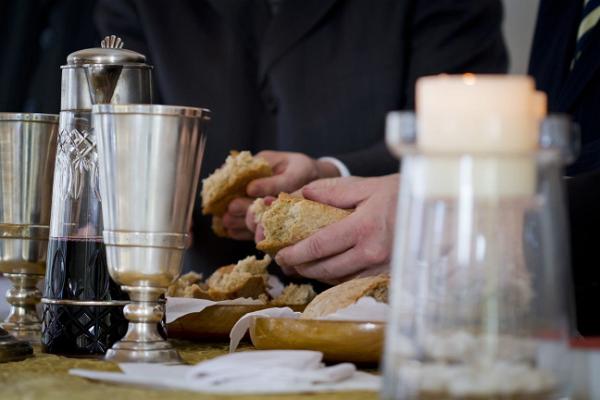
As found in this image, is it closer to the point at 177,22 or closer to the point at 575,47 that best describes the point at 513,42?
the point at 177,22

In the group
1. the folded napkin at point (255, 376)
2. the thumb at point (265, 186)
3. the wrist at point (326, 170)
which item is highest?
the wrist at point (326, 170)

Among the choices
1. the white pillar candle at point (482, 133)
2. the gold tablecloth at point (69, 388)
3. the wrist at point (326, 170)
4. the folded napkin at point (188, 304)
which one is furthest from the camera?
the wrist at point (326, 170)

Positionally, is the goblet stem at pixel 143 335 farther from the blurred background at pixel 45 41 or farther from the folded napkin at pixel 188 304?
the blurred background at pixel 45 41

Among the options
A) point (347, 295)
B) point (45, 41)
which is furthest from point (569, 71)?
point (45, 41)

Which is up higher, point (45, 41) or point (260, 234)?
point (45, 41)

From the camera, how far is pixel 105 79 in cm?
104

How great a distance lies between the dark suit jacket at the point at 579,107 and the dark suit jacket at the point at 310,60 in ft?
2.15

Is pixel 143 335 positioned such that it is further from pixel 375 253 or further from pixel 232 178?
pixel 232 178

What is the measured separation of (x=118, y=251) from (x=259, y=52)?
1681 mm

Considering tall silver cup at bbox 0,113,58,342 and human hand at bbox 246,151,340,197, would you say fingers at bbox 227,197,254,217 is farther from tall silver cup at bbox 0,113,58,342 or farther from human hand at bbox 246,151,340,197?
tall silver cup at bbox 0,113,58,342

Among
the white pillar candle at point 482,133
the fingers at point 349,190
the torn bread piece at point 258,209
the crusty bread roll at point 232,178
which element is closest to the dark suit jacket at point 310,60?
the crusty bread roll at point 232,178

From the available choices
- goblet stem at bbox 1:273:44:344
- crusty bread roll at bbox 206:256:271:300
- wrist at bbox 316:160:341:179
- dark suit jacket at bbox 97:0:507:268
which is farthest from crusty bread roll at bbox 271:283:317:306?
dark suit jacket at bbox 97:0:507:268

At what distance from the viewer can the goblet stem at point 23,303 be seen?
1.23 meters

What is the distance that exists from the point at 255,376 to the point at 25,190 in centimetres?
53
